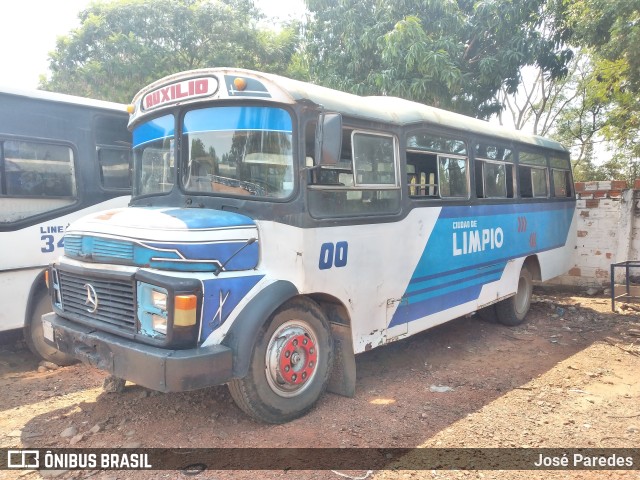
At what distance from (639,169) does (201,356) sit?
69.7 feet

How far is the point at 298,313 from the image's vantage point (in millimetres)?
3811

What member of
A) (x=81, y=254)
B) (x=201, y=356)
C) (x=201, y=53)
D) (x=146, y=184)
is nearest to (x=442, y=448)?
(x=201, y=356)

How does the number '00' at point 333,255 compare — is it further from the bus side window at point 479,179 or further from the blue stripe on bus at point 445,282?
the bus side window at point 479,179

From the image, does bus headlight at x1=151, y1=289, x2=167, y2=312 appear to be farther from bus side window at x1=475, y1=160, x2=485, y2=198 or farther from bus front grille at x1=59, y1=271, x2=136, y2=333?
bus side window at x1=475, y1=160, x2=485, y2=198

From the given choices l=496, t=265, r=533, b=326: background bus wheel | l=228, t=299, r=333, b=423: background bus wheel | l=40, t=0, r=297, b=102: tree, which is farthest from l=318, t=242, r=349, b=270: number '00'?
l=40, t=0, r=297, b=102: tree

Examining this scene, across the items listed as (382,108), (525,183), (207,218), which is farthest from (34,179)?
(525,183)

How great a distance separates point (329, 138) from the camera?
357 cm

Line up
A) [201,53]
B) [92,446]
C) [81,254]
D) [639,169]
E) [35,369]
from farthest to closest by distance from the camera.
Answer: [639,169]
[201,53]
[35,369]
[81,254]
[92,446]

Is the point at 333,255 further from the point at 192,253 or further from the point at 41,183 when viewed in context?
the point at 41,183

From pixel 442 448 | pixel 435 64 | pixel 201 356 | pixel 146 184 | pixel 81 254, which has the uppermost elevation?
pixel 435 64

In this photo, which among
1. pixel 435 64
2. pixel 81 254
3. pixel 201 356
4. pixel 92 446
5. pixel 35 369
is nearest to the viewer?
pixel 201 356

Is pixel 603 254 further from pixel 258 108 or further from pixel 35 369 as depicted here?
pixel 35 369

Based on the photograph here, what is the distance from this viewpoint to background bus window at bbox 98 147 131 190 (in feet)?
19.0

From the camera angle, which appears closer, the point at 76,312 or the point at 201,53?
the point at 76,312
